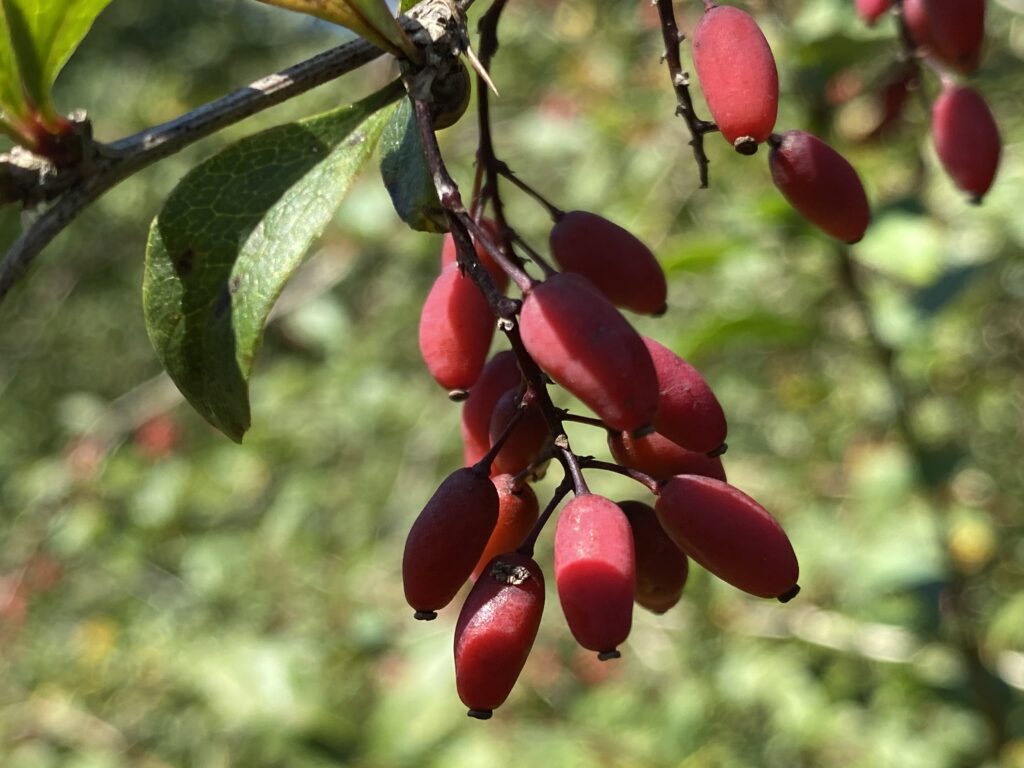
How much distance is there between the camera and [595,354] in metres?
0.63

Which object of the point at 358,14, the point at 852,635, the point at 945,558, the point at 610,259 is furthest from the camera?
the point at 852,635

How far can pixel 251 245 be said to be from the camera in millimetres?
893

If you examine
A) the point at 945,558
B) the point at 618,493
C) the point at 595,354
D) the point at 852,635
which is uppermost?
the point at 595,354

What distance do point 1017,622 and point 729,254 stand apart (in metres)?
1.30

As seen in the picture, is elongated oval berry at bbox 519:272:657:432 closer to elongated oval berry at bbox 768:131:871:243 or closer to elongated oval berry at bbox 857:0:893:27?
elongated oval berry at bbox 768:131:871:243

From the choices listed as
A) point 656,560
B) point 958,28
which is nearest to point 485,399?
point 656,560

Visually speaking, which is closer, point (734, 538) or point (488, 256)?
point (734, 538)

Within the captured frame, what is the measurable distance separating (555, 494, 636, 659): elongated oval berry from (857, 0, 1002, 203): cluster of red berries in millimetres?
565

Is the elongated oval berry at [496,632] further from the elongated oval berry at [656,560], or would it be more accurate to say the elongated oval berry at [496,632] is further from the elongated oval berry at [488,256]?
the elongated oval berry at [488,256]

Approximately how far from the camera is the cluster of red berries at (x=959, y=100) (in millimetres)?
1009

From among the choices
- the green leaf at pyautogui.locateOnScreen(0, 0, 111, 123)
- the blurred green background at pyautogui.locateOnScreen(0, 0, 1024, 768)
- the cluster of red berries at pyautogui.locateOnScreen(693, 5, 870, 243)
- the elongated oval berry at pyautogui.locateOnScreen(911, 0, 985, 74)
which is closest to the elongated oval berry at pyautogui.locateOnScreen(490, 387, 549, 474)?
the cluster of red berries at pyautogui.locateOnScreen(693, 5, 870, 243)

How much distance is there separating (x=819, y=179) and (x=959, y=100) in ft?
1.12

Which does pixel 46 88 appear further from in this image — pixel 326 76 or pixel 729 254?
pixel 729 254

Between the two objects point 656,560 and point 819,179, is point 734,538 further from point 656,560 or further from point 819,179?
point 819,179
